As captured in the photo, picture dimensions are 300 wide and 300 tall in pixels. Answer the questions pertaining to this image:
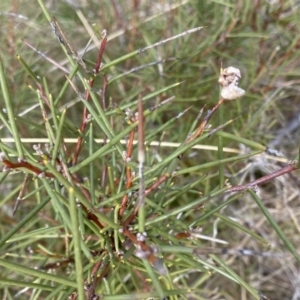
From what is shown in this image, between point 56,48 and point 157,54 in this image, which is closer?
point 157,54

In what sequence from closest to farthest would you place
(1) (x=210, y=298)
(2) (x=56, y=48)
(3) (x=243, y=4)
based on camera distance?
1. (3) (x=243, y=4)
2. (1) (x=210, y=298)
3. (2) (x=56, y=48)

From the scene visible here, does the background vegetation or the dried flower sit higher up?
the background vegetation

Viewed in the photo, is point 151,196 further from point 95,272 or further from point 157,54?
point 157,54

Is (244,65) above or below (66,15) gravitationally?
below

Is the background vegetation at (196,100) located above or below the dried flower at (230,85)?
above

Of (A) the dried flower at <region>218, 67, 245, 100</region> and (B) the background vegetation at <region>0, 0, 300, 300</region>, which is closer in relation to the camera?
(A) the dried flower at <region>218, 67, 245, 100</region>

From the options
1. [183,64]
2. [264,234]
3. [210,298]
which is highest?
[183,64]

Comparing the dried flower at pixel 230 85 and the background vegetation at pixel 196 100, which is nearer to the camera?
the dried flower at pixel 230 85

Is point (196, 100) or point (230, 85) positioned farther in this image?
point (196, 100)

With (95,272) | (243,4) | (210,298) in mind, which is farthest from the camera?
(210,298)

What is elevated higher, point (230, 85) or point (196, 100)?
point (196, 100)

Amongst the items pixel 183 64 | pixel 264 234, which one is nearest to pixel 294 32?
pixel 183 64
